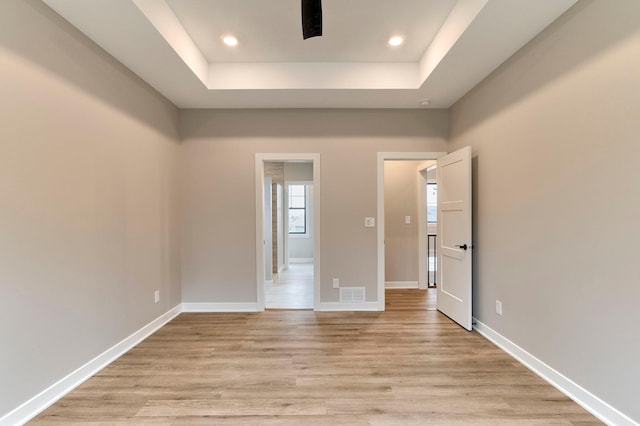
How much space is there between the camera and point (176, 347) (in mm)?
2656

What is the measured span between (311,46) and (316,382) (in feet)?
9.81

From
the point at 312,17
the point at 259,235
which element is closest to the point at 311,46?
the point at 312,17

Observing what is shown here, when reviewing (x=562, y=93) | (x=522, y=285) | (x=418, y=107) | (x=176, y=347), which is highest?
(x=418, y=107)

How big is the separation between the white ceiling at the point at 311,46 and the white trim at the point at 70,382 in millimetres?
2534

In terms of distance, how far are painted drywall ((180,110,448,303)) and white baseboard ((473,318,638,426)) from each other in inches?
60.2

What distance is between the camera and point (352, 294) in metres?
3.65

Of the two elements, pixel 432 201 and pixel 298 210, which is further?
pixel 432 201

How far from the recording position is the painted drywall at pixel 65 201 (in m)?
1.65

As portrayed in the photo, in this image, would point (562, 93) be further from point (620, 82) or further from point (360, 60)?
point (360, 60)

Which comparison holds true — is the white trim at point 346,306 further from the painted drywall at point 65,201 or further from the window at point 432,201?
the window at point 432,201

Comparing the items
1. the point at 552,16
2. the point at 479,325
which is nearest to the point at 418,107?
the point at 552,16

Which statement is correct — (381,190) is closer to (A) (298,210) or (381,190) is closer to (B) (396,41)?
(B) (396,41)

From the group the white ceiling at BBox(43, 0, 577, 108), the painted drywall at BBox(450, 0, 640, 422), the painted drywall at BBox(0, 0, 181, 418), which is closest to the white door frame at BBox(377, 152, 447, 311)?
the white ceiling at BBox(43, 0, 577, 108)

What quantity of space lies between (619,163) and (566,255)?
0.67 m
